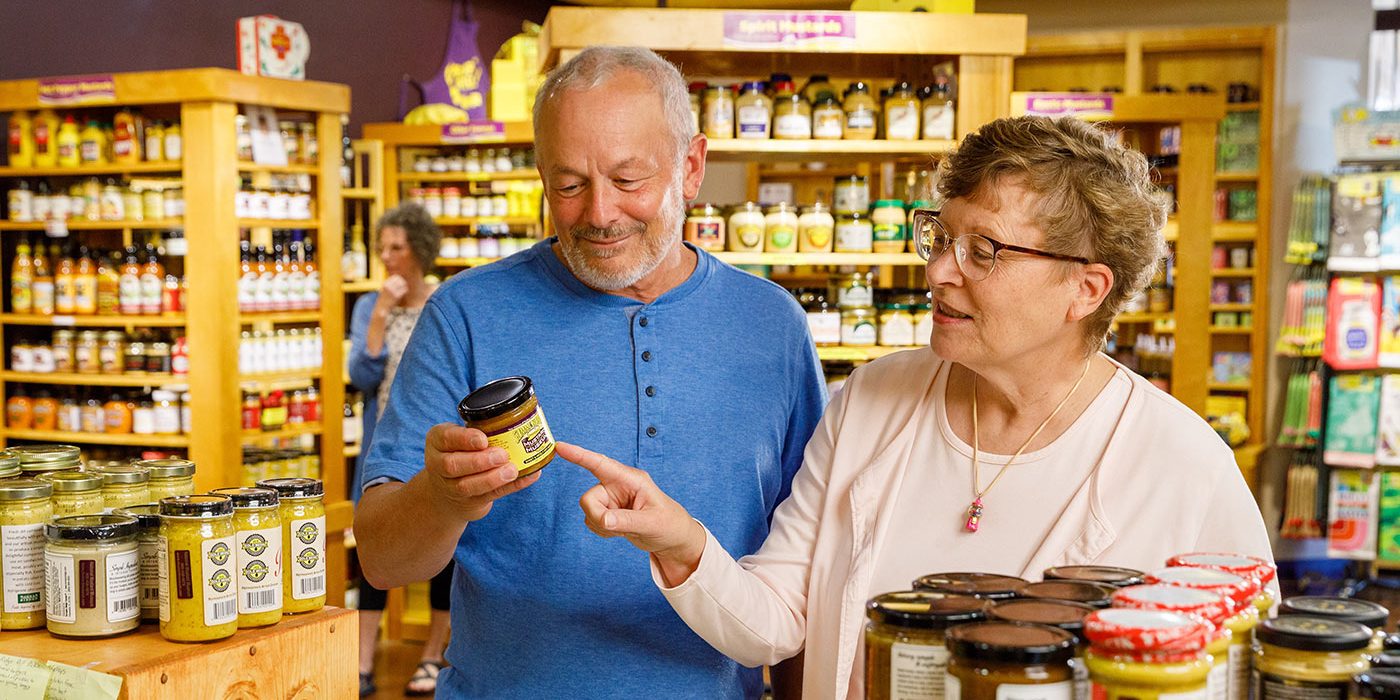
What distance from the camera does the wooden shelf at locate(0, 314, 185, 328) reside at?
536cm

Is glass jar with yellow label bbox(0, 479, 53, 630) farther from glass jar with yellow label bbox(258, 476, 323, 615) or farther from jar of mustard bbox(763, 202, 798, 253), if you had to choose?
jar of mustard bbox(763, 202, 798, 253)

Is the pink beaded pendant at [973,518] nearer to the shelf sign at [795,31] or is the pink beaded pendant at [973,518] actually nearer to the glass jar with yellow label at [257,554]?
the glass jar with yellow label at [257,554]

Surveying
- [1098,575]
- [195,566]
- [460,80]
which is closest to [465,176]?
[460,80]

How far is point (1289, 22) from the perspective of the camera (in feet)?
27.7

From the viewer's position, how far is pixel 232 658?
1718 mm

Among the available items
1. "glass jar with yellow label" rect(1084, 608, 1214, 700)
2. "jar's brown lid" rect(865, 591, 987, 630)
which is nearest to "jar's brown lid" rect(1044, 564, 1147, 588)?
"jar's brown lid" rect(865, 591, 987, 630)

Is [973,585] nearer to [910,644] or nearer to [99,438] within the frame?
[910,644]

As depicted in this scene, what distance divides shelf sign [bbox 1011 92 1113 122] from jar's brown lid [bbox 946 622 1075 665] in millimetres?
4789

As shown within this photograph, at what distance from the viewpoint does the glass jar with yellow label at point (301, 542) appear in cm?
183

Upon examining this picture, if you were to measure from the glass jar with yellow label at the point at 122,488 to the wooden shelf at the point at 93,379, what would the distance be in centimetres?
360

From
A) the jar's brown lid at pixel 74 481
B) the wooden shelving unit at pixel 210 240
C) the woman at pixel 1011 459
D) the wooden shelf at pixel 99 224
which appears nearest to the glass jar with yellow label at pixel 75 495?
the jar's brown lid at pixel 74 481

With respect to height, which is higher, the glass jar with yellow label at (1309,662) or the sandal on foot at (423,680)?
the glass jar with yellow label at (1309,662)

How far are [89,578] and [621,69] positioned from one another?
1039mm

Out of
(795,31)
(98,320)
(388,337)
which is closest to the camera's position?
(795,31)
